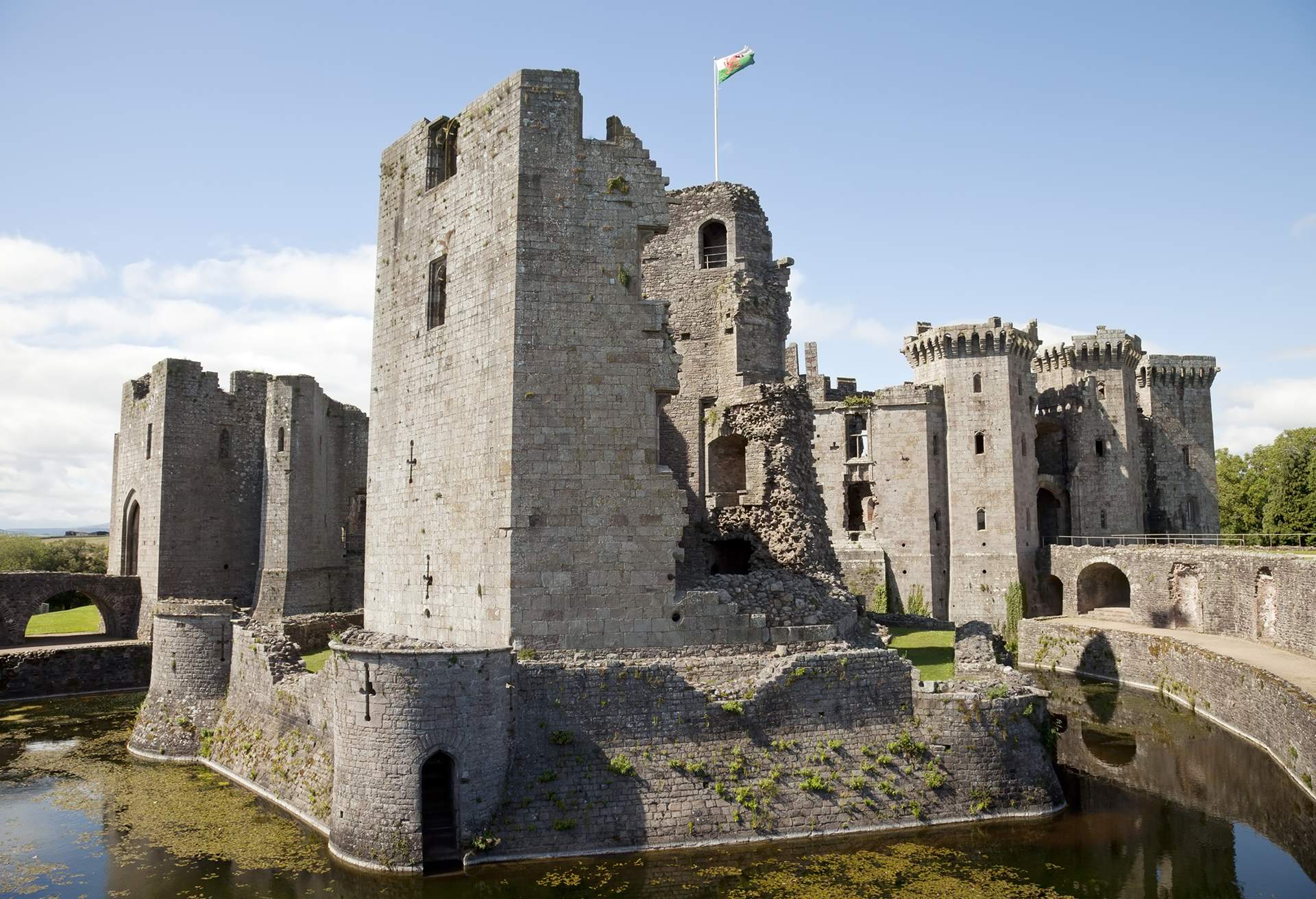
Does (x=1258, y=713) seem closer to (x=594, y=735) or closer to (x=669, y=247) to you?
(x=594, y=735)

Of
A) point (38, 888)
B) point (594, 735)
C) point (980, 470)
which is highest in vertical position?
point (980, 470)

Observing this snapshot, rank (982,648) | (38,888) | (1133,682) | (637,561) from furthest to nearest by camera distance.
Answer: (1133,682), (982,648), (637,561), (38,888)

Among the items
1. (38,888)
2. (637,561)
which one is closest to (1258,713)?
(637,561)

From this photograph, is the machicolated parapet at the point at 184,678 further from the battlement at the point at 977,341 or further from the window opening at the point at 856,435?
the battlement at the point at 977,341

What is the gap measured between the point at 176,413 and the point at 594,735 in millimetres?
22557

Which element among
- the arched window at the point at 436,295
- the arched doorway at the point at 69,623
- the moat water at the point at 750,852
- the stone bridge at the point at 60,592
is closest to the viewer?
the moat water at the point at 750,852

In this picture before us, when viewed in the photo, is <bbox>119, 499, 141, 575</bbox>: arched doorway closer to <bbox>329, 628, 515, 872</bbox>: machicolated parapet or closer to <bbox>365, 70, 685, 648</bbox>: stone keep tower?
<bbox>365, 70, 685, 648</bbox>: stone keep tower

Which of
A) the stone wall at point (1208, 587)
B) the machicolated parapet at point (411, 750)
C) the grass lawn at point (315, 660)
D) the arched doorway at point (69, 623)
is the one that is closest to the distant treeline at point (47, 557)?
the arched doorway at point (69, 623)

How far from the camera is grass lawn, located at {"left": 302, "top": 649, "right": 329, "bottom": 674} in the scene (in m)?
18.3

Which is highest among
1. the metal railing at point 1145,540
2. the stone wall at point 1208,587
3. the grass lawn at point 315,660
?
the metal railing at point 1145,540

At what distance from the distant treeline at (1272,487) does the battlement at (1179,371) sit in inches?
296

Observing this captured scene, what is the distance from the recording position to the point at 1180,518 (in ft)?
138

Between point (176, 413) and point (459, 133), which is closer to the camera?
point (459, 133)

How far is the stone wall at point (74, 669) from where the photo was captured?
2489 cm
